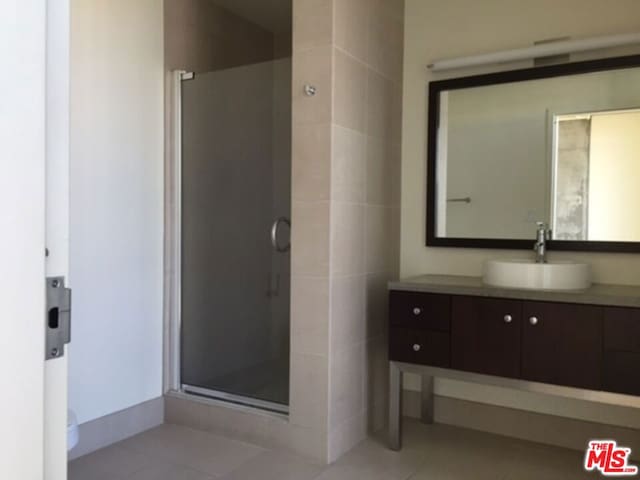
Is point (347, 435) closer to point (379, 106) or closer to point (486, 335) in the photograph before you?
point (486, 335)

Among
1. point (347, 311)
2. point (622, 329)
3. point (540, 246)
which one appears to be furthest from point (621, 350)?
point (347, 311)

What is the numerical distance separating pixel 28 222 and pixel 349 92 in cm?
201

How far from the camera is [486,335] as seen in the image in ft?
7.04

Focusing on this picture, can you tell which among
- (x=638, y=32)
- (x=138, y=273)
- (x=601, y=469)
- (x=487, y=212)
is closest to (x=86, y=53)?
(x=138, y=273)

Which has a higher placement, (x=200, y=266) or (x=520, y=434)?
(x=200, y=266)

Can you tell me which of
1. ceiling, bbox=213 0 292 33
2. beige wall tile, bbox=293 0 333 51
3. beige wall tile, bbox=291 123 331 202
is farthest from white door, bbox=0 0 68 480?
ceiling, bbox=213 0 292 33

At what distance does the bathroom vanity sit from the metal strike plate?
1.85 m

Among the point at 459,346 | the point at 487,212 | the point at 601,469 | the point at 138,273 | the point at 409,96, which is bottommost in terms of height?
the point at 601,469

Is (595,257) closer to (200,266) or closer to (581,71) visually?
(581,71)

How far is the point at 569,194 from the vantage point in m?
2.44

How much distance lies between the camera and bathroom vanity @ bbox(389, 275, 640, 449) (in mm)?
1909

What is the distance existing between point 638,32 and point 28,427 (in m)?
2.67

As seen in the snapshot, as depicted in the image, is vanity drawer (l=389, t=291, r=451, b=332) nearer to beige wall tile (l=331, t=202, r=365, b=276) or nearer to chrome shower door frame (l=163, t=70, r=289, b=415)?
beige wall tile (l=331, t=202, r=365, b=276)

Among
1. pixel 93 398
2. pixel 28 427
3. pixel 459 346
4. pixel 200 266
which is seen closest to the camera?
pixel 28 427
